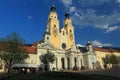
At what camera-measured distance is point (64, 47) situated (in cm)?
9894

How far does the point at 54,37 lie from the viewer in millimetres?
97125

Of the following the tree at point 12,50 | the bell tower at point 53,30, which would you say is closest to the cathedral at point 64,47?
the bell tower at point 53,30

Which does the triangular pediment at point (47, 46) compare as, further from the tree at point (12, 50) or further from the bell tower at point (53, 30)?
the tree at point (12, 50)

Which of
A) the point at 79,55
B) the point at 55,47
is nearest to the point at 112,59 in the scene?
the point at 79,55

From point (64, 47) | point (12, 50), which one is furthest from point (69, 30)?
point (12, 50)

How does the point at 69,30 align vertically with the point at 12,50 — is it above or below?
above

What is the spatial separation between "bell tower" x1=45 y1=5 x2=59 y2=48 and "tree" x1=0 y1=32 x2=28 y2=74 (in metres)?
30.2

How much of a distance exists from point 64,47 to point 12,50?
40.1 m

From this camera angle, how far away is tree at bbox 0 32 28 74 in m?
61.2

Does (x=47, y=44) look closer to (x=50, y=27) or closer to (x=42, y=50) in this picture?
(x=42, y=50)

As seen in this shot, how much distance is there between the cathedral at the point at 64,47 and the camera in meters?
92.1

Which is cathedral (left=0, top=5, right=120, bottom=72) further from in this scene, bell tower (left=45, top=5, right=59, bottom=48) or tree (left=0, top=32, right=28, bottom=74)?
tree (left=0, top=32, right=28, bottom=74)

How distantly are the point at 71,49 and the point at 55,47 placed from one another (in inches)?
302

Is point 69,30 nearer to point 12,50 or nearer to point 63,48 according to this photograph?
point 63,48
